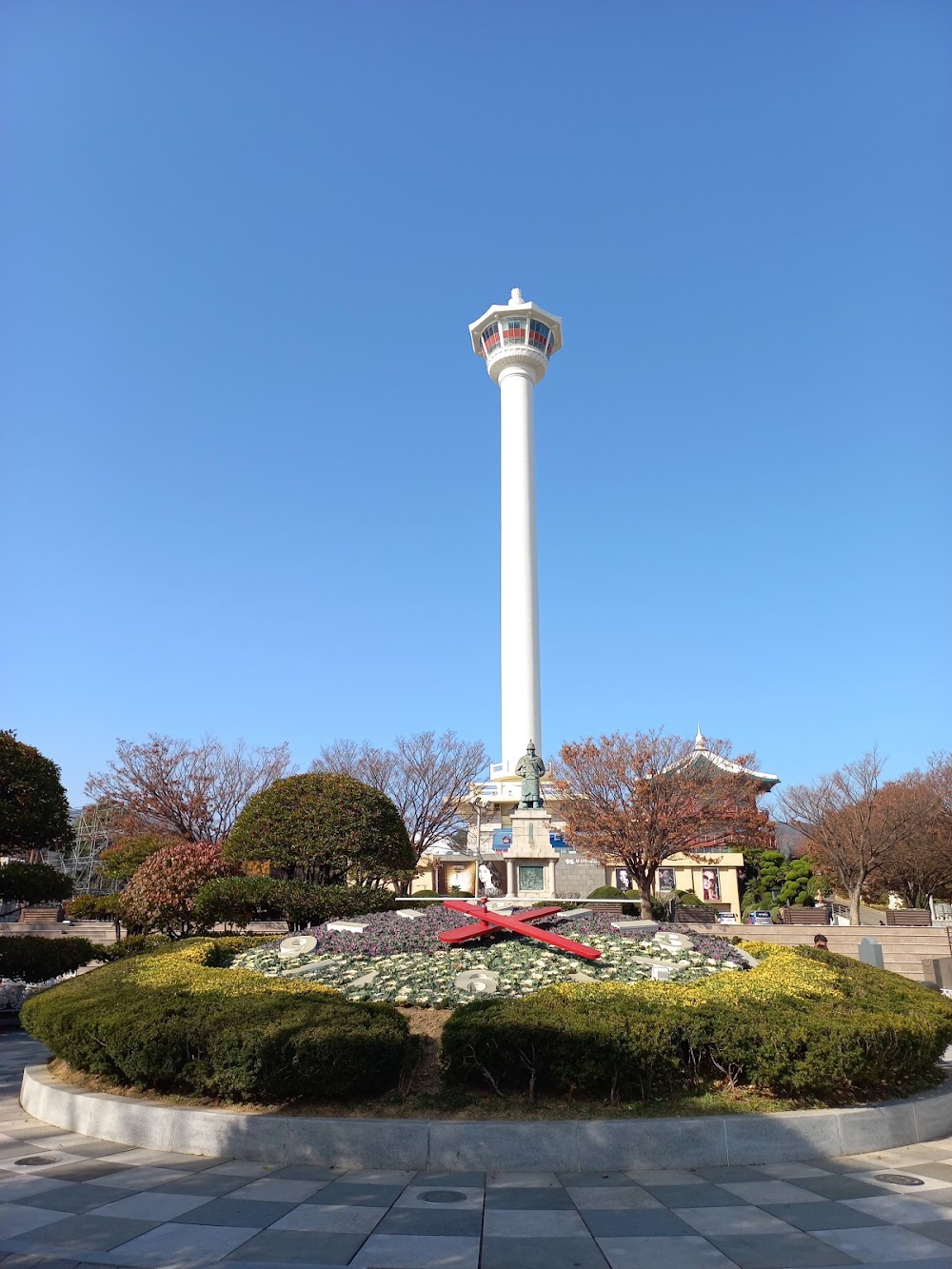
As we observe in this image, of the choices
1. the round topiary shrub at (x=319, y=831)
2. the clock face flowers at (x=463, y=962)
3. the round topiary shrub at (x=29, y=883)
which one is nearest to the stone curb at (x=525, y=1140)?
the clock face flowers at (x=463, y=962)

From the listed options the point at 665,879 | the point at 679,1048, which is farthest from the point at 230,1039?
the point at 665,879

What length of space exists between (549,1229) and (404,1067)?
2837mm

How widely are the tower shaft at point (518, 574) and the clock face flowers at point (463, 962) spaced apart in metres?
41.3

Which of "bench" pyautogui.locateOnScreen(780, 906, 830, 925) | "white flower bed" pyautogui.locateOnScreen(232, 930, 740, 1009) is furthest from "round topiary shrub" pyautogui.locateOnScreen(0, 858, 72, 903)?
"bench" pyautogui.locateOnScreen(780, 906, 830, 925)

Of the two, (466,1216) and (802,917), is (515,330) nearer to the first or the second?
(802,917)

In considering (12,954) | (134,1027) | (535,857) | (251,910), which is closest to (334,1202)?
(134,1027)

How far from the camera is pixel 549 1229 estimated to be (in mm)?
5566

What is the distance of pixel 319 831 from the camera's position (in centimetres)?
1794

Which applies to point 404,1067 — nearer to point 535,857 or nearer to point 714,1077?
point 714,1077

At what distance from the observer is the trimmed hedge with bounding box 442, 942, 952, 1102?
7492 mm

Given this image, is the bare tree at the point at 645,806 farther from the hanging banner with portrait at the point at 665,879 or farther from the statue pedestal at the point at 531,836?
the hanging banner with portrait at the point at 665,879

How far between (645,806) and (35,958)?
73.1 feet

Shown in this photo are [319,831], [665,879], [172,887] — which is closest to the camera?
[319,831]

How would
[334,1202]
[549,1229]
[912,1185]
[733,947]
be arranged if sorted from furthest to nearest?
[733,947] → [912,1185] → [334,1202] → [549,1229]
